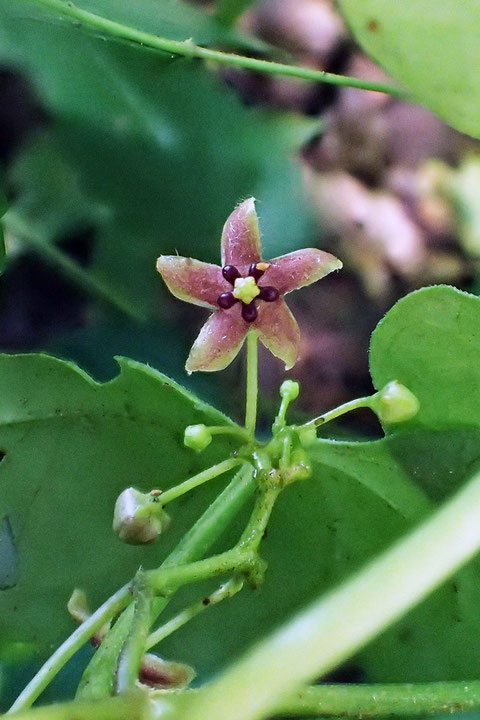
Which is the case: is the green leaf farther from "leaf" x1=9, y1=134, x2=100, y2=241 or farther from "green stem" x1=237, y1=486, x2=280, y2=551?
"leaf" x1=9, y1=134, x2=100, y2=241

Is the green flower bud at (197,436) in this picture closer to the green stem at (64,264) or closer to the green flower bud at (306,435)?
the green flower bud at (306,435)

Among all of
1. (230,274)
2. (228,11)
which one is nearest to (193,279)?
(230,274)

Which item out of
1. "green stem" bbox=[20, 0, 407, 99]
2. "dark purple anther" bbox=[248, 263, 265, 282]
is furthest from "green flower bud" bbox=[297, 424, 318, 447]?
"green stem" bbox=[20, 0, 407, 99]

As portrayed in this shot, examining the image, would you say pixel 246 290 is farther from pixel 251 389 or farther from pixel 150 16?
pixel 150 16

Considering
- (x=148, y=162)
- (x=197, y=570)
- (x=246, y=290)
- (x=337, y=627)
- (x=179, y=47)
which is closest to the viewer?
(x=337, y=627)

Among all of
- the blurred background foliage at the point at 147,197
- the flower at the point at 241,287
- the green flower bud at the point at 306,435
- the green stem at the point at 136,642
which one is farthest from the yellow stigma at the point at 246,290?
the blurred background foliage at the point at 147,197

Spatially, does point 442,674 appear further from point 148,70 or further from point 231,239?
point 148,70
